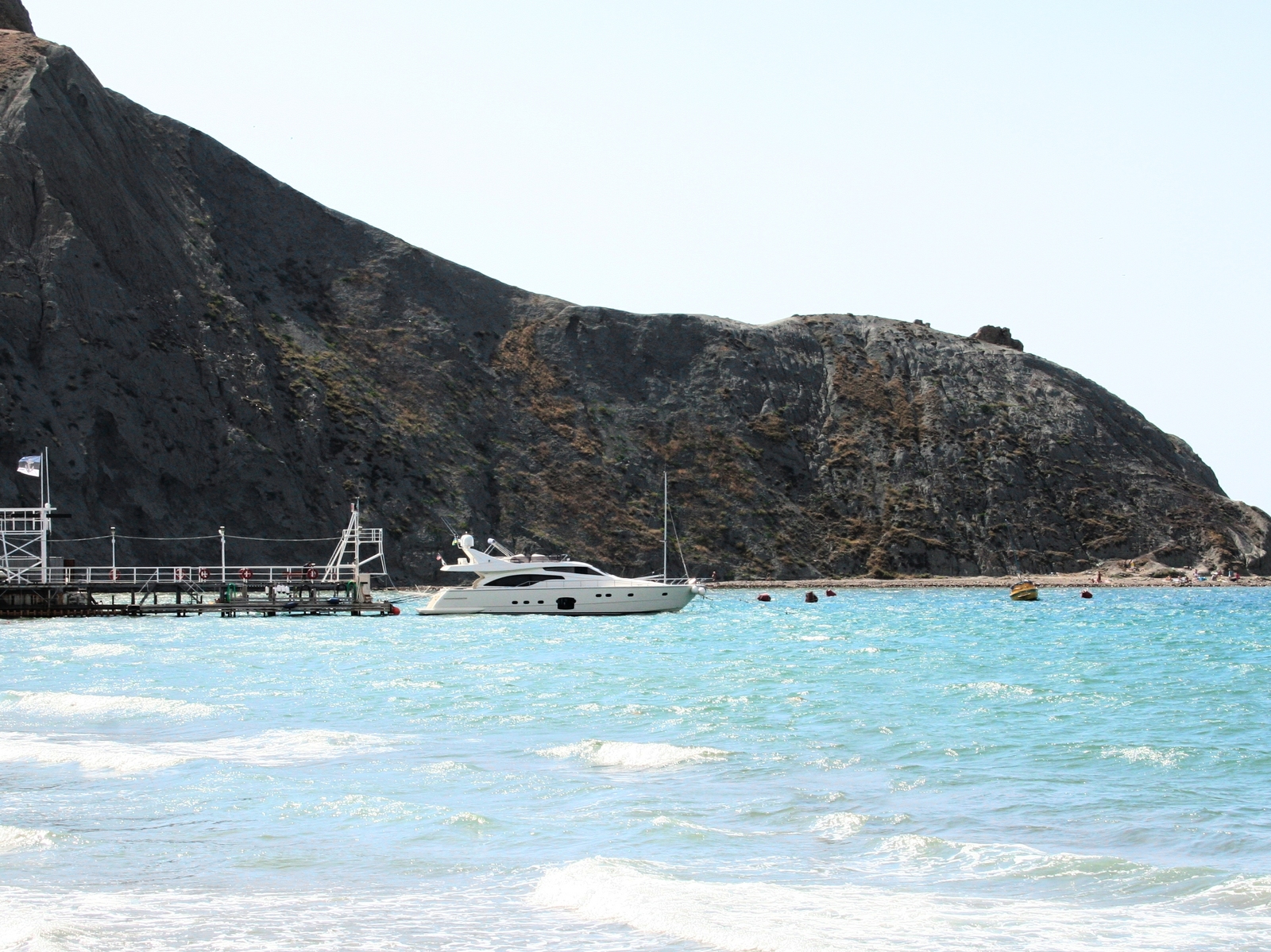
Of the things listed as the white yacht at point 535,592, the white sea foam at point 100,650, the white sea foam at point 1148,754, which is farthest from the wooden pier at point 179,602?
the white sea foam at point 1148,754

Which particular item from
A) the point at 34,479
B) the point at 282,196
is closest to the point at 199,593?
the point at 34,479

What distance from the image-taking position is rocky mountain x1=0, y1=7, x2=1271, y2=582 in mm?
88625

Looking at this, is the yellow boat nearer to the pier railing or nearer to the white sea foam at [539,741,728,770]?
the pier railing

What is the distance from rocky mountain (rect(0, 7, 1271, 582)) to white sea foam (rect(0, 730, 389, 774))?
6430 cm

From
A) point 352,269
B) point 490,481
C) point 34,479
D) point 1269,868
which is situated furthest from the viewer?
point 352,269

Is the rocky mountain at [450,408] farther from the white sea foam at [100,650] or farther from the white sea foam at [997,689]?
the white sea foam at [997,689]

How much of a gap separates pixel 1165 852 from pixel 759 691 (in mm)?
15667

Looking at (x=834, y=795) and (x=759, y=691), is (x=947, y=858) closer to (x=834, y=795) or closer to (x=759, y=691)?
(x=834, y=795)

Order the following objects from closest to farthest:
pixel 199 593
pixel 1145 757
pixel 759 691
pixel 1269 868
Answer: pixel 1269 868, pixel 1145 757, pixel 759 691, pixel 199 593

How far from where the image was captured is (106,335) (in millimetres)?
89438

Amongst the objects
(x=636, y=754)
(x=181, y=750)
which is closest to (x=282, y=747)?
(x=181, y=750)

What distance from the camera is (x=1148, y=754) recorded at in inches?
744

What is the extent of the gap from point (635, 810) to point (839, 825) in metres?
2.24

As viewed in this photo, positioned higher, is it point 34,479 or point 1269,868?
point 34,479
